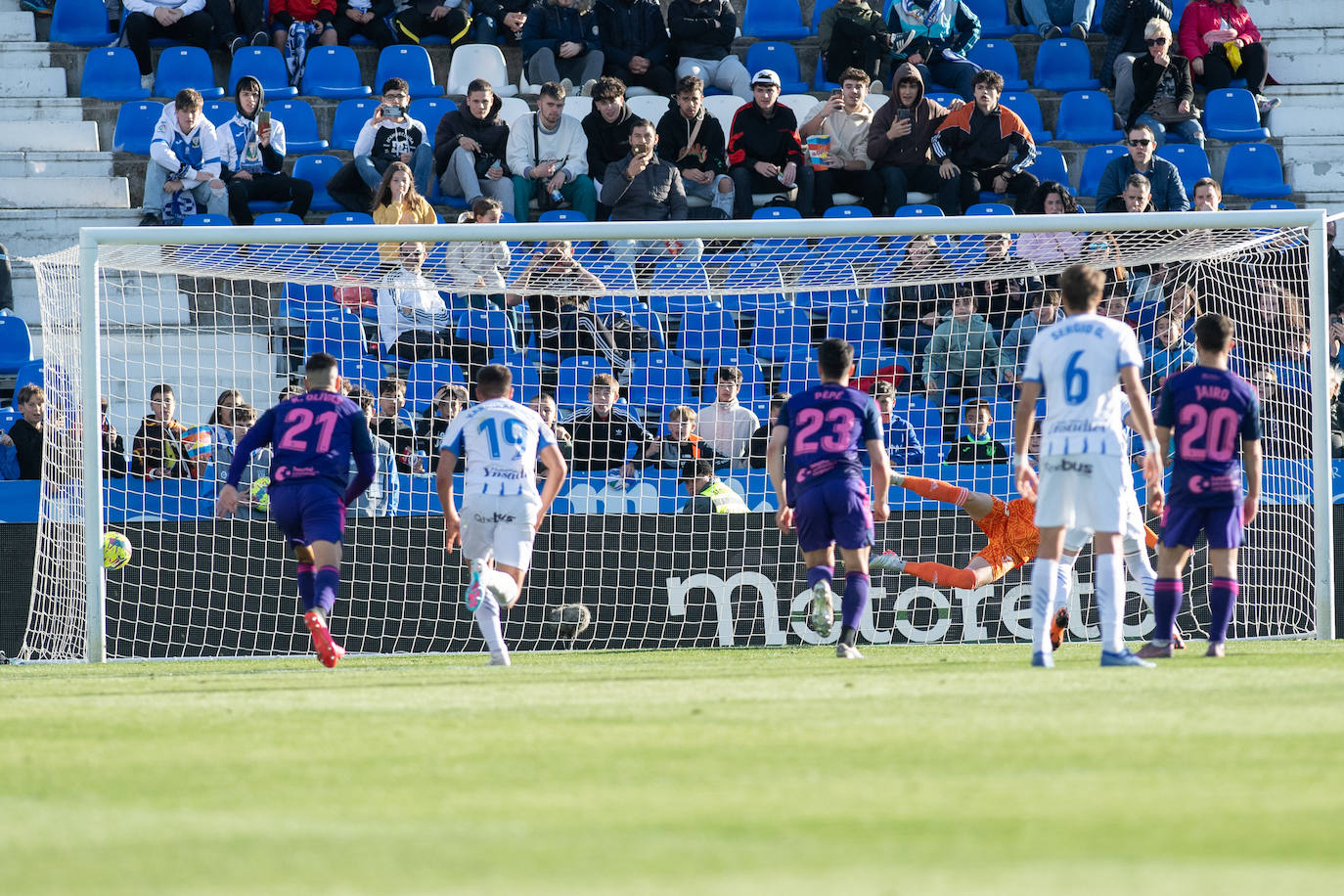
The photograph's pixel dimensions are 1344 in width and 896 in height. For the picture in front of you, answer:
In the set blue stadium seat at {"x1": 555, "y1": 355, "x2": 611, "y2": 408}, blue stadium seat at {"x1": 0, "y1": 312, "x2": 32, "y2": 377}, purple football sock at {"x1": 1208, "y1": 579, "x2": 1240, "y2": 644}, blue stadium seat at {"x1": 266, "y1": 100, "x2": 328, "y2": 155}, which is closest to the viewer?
purple football sock at {"x1": 1208, "y1": 579, "x2": 1240, "y2": 644}

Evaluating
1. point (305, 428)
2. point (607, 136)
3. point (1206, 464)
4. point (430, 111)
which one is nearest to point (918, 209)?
point (607, 136)

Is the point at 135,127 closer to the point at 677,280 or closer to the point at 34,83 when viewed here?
the point at 34,83

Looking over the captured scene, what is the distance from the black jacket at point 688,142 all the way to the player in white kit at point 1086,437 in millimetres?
8160

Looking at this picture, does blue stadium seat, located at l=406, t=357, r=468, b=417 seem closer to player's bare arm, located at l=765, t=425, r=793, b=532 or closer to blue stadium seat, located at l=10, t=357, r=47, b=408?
blue stadium seat, located at l=10, t=357, r=47, b=408

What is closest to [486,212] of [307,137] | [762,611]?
[762,611]

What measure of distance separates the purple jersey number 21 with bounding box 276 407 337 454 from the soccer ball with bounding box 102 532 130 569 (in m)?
2.73

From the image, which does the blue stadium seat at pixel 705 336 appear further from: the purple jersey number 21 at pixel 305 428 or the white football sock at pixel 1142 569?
the purple jersey number 21 at pixel 305 428

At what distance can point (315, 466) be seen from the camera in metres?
9.48

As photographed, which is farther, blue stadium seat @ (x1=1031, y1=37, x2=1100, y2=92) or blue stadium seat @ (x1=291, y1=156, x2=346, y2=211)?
blue stadium seat @ (x1=1031, y1=37, x2=1100, y2=92)

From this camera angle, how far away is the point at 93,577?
10.8 metres

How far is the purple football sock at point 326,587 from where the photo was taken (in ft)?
30.7

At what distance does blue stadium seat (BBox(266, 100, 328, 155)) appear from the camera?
55.6 ft

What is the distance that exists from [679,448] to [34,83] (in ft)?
29.6

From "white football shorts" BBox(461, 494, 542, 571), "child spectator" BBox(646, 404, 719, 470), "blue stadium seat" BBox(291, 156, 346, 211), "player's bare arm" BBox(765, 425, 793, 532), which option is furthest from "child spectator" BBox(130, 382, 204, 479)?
"player's bare arm" BBox(765, 425, 793, 532)
